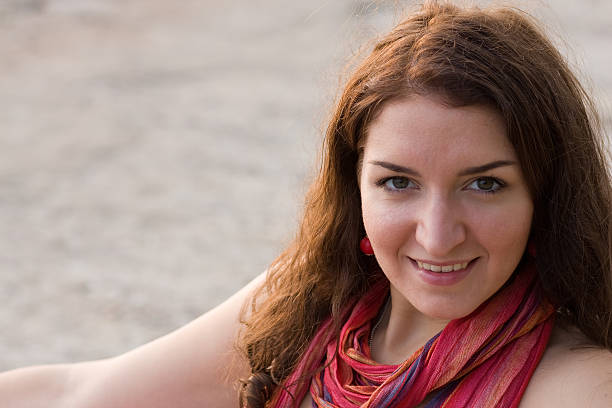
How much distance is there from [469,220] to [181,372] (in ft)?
2.69

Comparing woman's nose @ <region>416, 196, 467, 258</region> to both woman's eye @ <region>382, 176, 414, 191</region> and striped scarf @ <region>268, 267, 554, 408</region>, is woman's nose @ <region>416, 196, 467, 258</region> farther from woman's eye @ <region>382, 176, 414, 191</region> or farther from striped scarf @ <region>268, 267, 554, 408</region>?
striped scarf @ <region>268, 267, 554, 408</region>

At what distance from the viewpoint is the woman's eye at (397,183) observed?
156 cm

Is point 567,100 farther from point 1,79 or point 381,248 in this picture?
point 1,79

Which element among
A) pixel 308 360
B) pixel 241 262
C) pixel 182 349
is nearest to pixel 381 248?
pixel 308 360

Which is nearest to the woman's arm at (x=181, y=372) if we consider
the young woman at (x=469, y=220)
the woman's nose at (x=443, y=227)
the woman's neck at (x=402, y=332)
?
the young woman at (x=469, y=220)

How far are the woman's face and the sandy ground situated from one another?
14.3 inches

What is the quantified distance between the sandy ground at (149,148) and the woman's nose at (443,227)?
448mm

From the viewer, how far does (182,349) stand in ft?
6.74

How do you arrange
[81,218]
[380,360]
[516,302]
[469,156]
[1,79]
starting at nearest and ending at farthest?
[469,156], [516,302], [380,360], [81,218], [1,79]

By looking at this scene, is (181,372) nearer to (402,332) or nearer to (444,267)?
(402,332)

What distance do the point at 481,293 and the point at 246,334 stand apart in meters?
0.58

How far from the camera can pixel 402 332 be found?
70.6 inches

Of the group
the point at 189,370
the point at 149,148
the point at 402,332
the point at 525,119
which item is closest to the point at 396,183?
the point at 525,119

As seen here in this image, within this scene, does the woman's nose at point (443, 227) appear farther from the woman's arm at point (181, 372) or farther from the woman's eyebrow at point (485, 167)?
the woman's arm at point (181, 372)
